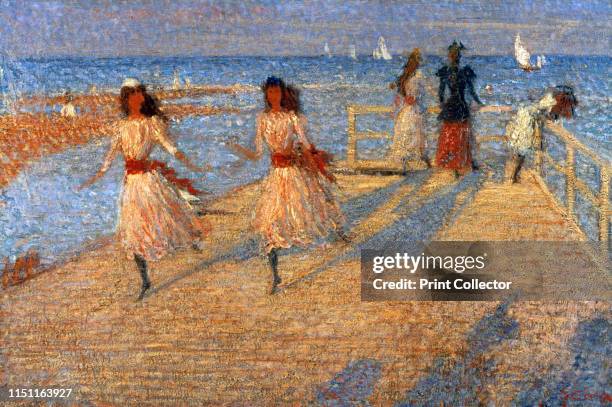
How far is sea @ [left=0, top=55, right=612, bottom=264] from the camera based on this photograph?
5.53 metres

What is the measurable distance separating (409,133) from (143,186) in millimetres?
3285

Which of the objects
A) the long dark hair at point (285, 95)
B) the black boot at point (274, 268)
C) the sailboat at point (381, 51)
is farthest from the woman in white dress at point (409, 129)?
the black boot at point (274, 268)

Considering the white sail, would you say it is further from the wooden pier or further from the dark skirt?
the dark skirt

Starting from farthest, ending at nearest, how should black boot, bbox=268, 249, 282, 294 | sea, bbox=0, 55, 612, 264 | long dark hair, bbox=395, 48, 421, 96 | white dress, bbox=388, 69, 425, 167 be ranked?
white dress, bbox=388, 69, 425, 167
long dark hair, bbox=395, 48, 421, 96
sea, bbox=0, 55, 612, 264
black boot, bbox=268, 249, 282, 294

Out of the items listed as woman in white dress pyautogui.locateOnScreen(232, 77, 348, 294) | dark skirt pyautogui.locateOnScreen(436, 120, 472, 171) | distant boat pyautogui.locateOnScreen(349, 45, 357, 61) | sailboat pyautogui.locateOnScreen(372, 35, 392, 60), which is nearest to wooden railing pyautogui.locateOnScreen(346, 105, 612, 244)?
dark skirt pyautogui.locateOnScreen(436, 120, 472, 171)

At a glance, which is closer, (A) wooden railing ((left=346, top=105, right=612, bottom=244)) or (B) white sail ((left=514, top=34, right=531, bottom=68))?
(B) white sail ((left=514, top=34, right=531, bottom=68))

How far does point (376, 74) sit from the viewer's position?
7223 mm

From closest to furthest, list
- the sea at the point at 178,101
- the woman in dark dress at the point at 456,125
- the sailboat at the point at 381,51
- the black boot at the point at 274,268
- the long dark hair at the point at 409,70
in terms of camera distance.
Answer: the black boot at the point at 274,268 → the sea at the point at 178,101 → the sailboat at the point at 381,51 → the long dark hair at the point at 409,70 → the woman in dark dress at the point at 456,125

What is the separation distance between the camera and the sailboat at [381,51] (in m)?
5.81

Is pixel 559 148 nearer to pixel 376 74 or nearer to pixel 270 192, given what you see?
pixel 376 74

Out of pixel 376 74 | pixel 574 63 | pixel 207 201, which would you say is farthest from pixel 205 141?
pixel 574 63

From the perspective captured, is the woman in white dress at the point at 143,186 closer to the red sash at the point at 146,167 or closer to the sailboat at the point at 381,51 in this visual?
the red sash at the point at 146,167

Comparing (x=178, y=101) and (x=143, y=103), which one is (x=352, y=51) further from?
(x=143, y=103)

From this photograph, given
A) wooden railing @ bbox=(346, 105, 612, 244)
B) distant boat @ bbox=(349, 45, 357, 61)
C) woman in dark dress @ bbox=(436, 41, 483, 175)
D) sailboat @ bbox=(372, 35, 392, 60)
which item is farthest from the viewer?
woman in dark dress @ bbox=(436, 41, 483, 175)
